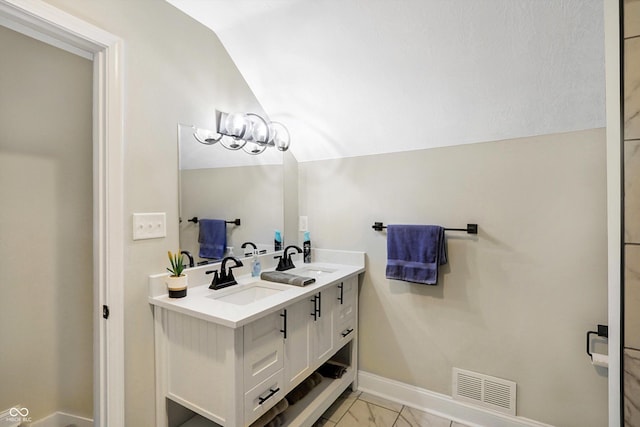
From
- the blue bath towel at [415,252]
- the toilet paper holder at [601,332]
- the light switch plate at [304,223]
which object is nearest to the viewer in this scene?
the toilet paper holder at [601,332]

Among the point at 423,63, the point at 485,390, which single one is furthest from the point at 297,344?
the point at 423,63

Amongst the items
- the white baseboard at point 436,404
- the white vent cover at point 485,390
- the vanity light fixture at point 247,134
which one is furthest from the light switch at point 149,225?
the white vent cover at point 485,390

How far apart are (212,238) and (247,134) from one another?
2.32ft

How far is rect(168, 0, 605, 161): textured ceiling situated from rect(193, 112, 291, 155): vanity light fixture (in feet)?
0.70

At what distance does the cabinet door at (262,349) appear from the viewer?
48.0 inches

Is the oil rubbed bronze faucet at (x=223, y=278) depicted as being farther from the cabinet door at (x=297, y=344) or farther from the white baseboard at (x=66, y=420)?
the white baseboard at (x=66, y=420)

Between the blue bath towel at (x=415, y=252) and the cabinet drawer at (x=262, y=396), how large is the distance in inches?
36.1

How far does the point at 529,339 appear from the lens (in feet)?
5.45

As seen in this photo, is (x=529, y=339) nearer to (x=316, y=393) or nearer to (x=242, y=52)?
(x=316, y=393)

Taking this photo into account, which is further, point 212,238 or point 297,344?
point 212,238

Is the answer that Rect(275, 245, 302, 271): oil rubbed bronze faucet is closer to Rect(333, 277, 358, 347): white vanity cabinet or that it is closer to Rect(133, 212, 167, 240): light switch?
Rect(333, 277, 358, 347): white vanity cabinet

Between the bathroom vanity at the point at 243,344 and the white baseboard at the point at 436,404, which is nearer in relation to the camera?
the bathroom vanity at the point at 243,344

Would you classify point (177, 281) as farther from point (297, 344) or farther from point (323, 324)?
point (323, 324)

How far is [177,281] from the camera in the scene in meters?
1.40
